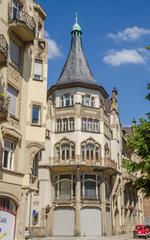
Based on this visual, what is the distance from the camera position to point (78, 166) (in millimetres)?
46219

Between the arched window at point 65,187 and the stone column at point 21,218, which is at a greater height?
the arched window at point 65,187

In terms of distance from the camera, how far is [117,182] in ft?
172

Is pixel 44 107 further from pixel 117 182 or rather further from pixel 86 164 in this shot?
pixel 117 182

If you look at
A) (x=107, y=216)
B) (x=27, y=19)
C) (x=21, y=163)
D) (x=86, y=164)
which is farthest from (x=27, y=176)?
(x=107, y=216)

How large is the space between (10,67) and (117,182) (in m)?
35.0

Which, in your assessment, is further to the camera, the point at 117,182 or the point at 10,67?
the point at 117,182

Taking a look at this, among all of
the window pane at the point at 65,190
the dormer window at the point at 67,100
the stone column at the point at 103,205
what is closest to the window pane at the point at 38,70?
the window pane at the point at 65,190

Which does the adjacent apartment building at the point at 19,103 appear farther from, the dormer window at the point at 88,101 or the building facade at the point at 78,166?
the dormer window at the point at 88,101

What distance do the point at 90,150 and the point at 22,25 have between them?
95.7ft

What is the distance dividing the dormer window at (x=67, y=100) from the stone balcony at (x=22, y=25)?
27636 millimetres

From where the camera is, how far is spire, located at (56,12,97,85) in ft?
171

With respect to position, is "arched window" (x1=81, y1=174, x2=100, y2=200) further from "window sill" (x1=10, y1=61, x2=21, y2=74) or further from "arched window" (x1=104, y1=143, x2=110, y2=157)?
"window sill" (x1=10, y1=61, x2=21, y2=74)

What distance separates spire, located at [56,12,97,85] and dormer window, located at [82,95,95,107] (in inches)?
83.0

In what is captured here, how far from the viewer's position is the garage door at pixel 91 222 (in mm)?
45188
